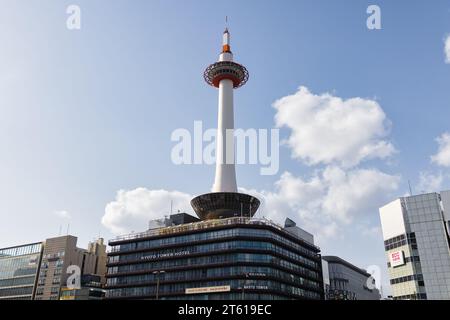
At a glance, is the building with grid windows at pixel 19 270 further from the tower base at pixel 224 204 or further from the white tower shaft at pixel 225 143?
the white tower shaft at pixel 225 143

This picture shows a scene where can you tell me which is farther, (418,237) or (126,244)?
(126,244)

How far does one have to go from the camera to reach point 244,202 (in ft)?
440

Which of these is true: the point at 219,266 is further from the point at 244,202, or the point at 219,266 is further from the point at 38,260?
the point at 38,260

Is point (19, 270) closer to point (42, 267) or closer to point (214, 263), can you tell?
point (42, 267)

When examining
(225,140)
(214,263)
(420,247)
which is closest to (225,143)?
(225,140)

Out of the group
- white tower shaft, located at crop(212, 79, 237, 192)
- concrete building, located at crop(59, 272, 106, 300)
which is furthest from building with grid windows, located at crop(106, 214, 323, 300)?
concrete building, located at crop(59, 272, 106, 300)

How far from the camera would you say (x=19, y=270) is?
6708 inches

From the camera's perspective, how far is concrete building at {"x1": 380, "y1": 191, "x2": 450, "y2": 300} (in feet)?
338

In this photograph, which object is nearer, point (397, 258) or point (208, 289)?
point (208, 289)

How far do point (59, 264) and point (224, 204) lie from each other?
76.9 m

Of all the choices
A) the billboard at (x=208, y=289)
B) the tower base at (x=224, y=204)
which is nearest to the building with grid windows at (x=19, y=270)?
the tower base at (x=224, y=204)
